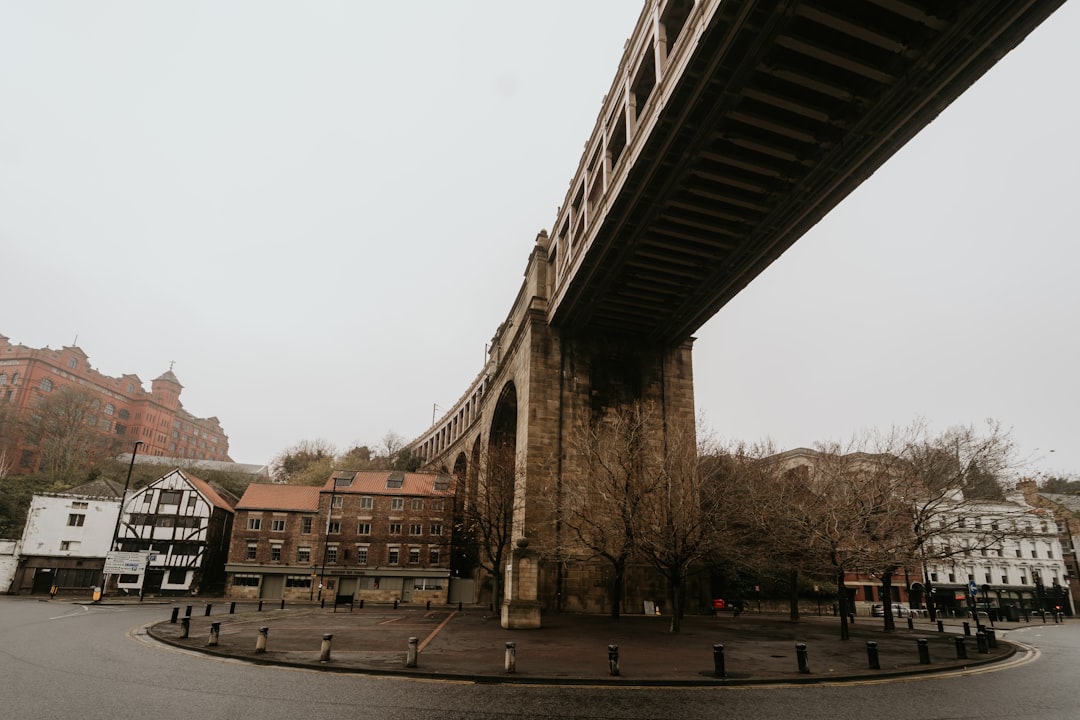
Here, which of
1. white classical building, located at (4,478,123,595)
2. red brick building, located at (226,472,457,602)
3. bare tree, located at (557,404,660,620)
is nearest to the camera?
bare tree, located at (557,404,660,620)

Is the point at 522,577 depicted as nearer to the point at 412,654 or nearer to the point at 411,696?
the point at 412,654

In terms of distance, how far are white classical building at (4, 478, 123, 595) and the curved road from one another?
39753 mm

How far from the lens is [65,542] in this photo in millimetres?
45031

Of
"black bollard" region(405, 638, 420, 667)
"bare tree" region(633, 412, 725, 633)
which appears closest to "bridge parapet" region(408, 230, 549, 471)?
"bare tree" region(633, 412, 725, 633)

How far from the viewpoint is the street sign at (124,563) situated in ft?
117

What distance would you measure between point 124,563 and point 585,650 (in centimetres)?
3474

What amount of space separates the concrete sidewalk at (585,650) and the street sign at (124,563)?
1701 cm

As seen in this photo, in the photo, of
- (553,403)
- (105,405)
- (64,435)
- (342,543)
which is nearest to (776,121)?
(553,403)

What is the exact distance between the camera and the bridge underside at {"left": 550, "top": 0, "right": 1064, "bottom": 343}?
50.4 ft

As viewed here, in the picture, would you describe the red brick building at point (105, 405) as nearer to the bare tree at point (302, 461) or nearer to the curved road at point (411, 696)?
the bare tree at point (302, 461)

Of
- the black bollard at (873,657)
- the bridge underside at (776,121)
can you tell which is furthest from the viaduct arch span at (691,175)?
the black bollard at (873,657)

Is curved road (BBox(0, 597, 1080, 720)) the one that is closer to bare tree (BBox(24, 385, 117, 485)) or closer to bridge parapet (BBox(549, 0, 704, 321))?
bridge parapet (BBox(549, 0, 704, 321))

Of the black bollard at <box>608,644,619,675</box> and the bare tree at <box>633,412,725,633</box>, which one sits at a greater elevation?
the bare tree at <box>633,412,725,633</box>

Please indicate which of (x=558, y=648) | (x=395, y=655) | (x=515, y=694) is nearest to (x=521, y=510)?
(x=558, y=648)
